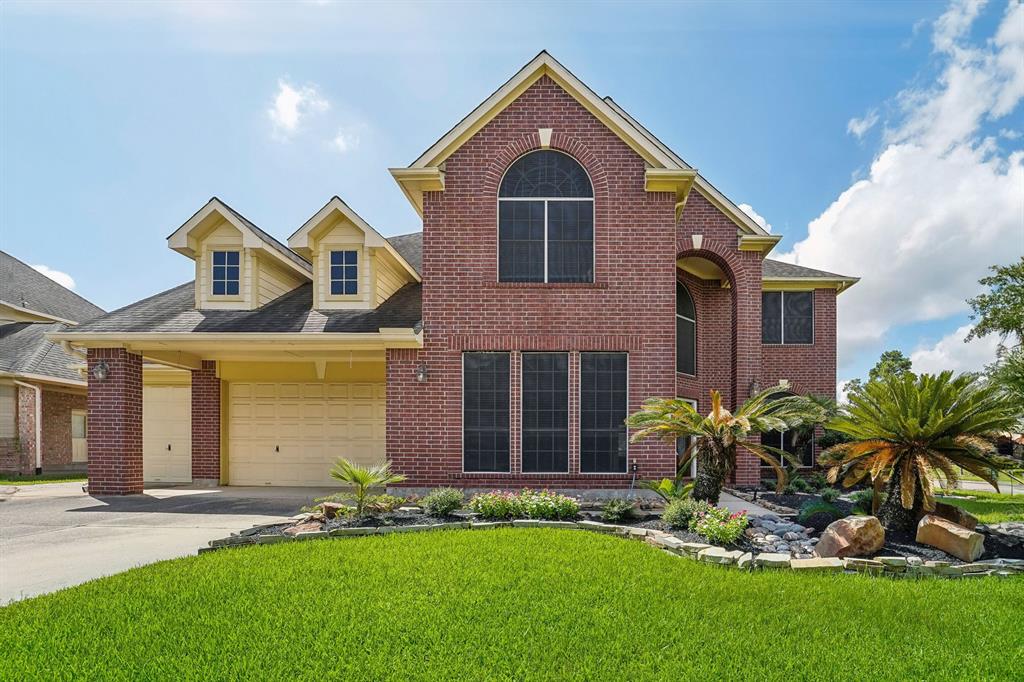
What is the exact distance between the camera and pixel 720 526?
23.7ft

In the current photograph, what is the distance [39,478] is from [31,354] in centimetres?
464

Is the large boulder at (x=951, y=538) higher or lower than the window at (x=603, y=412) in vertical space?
lower

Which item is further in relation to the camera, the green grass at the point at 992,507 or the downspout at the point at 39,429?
the downspout at the point at 39,429

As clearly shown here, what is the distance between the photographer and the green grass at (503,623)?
13.0ft

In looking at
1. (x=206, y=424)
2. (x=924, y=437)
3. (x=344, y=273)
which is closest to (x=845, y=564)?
(x=924, y=437)

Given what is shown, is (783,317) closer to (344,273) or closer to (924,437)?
(924,437)

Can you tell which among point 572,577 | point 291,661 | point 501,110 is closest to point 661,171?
point 501,110

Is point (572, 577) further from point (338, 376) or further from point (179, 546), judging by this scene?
point (338, 376)

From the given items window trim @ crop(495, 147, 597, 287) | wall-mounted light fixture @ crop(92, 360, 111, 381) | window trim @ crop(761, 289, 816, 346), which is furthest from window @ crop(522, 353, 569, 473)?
window trim @ crop(761, 289, 816, 346)

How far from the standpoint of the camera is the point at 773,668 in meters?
4.00

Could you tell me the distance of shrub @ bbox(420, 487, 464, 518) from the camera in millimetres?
8898

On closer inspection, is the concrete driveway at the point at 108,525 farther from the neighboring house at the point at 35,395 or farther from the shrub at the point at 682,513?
the shrub at the point at 682,513

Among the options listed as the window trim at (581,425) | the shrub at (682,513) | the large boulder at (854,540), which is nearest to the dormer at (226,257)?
the window trim at (581,425)

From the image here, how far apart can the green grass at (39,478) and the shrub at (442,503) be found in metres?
14.5
